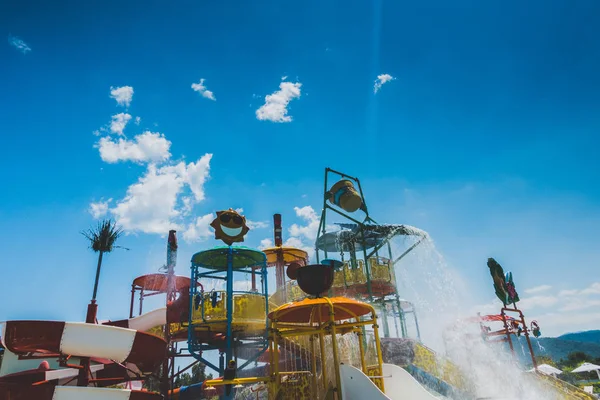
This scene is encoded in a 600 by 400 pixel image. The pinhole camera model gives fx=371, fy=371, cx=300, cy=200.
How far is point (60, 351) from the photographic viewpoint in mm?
10242

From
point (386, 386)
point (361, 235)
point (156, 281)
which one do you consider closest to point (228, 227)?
point (156, 281)

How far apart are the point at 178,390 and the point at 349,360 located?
10132mm

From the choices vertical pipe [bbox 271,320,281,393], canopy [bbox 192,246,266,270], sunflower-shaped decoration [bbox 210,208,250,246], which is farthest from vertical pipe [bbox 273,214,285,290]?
vertical pipe [bbox 271,320,281,393]

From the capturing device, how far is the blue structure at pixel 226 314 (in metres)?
12.0

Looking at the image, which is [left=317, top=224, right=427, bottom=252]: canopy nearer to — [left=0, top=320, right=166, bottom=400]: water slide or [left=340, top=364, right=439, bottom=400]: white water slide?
[left=340, top=364, right=439, bottom=400]: white water slide

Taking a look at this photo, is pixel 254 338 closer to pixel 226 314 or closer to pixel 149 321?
pixel 226 314

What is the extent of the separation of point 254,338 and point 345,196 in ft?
24.2

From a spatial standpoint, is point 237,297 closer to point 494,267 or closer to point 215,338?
point 215,338

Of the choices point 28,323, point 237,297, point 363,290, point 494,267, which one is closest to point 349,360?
point 237,297

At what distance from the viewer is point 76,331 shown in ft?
34.0

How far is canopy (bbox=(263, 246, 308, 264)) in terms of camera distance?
1862 cm

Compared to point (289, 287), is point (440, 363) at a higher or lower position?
lower

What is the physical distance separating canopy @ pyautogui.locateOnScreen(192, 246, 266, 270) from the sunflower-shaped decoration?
2.35 ft

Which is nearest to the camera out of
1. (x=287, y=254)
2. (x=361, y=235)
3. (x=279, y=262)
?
(x=279, y=262)
